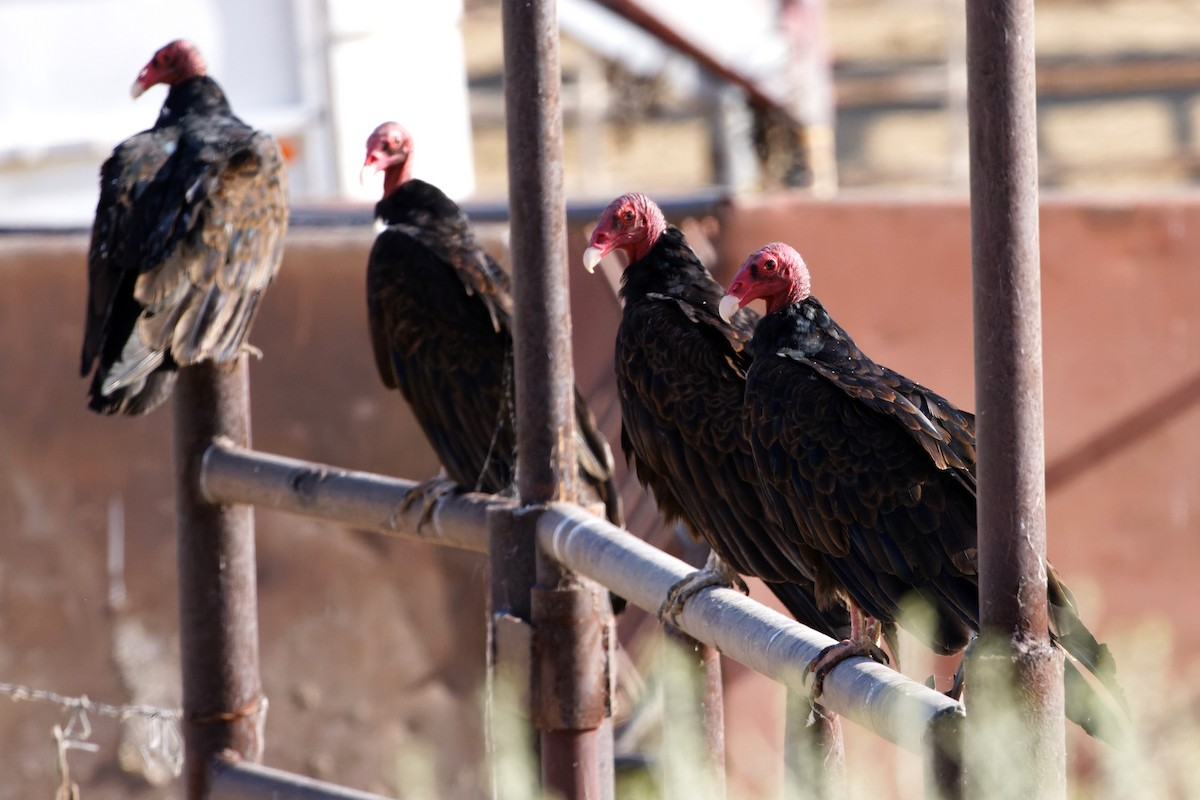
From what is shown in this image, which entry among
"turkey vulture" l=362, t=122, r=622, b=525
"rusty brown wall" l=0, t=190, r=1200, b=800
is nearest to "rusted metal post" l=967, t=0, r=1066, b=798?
"turkey vulture" l=362, t=122, r=622, b=525

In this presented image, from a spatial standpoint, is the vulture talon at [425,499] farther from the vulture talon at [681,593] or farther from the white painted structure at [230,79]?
the white painted structure at [230,79]

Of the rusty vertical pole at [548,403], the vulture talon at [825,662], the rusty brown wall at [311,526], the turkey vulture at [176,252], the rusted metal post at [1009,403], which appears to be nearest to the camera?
the rusted metal post at [1009,403]

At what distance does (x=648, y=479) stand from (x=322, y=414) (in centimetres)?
154

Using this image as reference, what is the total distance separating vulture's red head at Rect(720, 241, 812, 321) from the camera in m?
2.17

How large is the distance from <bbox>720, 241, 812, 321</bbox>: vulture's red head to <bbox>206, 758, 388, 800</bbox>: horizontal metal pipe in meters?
0.83

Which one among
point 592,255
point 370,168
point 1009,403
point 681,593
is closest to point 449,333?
point 370,168

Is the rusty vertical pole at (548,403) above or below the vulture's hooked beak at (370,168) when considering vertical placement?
below

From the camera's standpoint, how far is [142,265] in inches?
116

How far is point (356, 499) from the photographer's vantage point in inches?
94.2

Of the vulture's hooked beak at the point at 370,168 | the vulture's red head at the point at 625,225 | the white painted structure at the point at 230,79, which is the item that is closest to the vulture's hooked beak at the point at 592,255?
the vulture's red head at the point at 625,225

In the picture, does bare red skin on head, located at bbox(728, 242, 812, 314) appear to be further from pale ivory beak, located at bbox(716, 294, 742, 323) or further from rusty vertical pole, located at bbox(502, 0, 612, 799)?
rusty vertical pole, located at bbox(502, 0, 612, 799)

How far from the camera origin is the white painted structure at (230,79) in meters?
7.36

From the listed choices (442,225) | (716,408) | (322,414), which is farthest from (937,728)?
(322,414)

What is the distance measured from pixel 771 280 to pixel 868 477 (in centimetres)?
43
